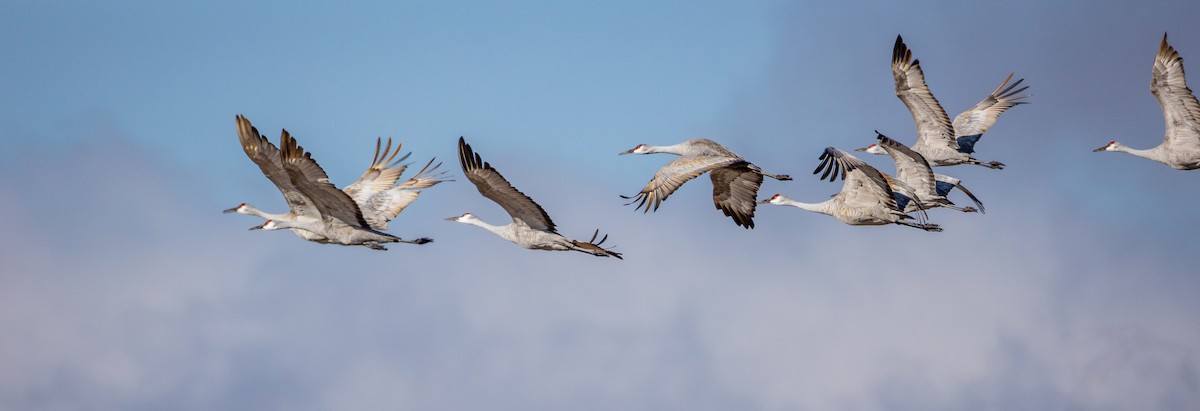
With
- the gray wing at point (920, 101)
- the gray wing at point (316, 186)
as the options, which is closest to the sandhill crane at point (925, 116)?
the gray wing at point (920, 101)

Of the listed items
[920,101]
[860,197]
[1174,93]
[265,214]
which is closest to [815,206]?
[860,197]

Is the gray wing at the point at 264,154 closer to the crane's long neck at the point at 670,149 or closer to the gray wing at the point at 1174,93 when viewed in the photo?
the crane's long neck at the point at 670,149

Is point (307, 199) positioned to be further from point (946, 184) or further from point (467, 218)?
point (946, 184)

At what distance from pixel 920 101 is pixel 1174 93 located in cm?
396

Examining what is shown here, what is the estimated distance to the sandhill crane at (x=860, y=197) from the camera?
20516 millimetres

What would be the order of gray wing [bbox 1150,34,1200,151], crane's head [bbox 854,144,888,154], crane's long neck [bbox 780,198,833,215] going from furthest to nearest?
crane's head [bbox 854,144,888,154], gray wing [bbox 1150,34,1200,151], crane's long neck [bbox 780,198,833,215]

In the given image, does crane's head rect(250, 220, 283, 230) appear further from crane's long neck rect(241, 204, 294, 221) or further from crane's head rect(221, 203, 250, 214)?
crane's head rect(221, 203, 250, 214)

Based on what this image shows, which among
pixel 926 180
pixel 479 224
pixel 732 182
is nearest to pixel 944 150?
pixel 926 180

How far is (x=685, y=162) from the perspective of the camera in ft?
73.5

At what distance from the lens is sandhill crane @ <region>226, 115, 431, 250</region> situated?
1975cm

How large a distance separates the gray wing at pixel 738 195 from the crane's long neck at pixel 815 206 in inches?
23.3

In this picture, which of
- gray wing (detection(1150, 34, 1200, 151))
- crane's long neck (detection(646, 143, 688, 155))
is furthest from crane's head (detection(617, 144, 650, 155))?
gray wing (detection(1150, 34, 1200, 151))

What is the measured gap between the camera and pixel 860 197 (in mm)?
21500

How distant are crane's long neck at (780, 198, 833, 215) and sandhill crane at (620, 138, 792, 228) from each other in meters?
0.52
